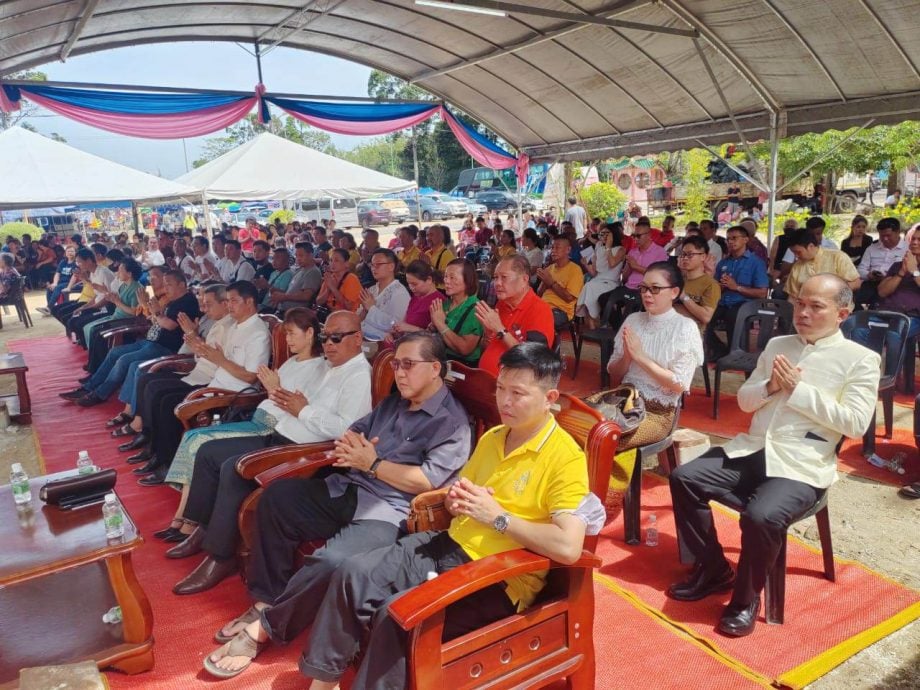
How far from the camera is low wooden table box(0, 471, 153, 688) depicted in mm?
2316

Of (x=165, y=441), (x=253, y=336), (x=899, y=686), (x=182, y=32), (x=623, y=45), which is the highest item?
(x=182, y=32)

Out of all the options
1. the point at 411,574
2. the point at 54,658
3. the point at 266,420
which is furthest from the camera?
the point at 266,420

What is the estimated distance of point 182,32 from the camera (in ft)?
31.8

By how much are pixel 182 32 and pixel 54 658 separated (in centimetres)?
963

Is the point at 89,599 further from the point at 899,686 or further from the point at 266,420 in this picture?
the point at 899,686

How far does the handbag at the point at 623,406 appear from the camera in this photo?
2824 mm

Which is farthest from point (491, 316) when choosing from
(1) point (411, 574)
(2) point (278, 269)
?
(2) point (278, 269)

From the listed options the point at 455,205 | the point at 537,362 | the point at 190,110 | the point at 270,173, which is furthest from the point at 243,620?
the point at 455,205

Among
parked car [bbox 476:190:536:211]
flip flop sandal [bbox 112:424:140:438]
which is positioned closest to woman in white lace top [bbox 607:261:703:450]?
flip flop sandal [bbox 112:424:140:438]

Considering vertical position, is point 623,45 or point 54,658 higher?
point 623,45

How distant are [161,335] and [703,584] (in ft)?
14.8

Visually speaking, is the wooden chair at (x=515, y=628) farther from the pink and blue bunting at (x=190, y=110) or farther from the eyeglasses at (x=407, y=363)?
the pink and blue bunting at (x=190, y=110)

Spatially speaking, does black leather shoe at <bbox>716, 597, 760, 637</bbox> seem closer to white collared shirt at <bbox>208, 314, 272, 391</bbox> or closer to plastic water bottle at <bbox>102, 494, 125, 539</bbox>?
plastic water bottle at <bbox>102, 494, 125, 539</bbox>

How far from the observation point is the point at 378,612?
6.04 feet
